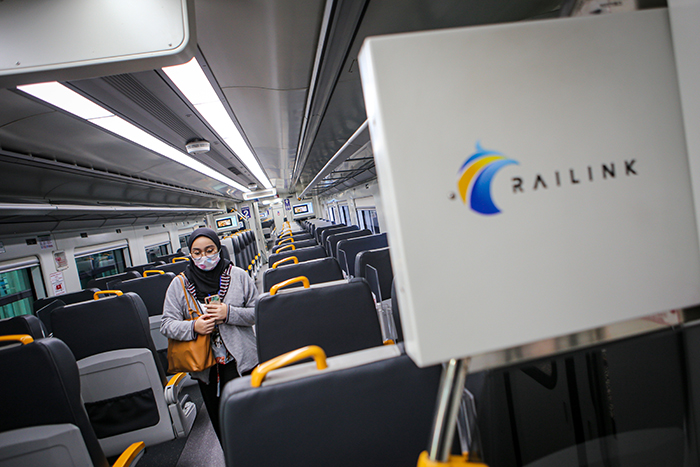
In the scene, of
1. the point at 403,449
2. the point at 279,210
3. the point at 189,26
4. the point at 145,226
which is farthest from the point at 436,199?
the point at 279,210

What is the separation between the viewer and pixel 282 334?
88.6 inches

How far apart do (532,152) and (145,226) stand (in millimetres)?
11204

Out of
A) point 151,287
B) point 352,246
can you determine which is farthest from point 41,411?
point 352,246

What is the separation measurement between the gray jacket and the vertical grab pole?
6.41 ft

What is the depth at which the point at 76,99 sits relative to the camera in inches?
91.2

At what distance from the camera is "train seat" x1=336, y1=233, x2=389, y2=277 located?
19.0 feet

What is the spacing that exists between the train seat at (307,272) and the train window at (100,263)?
17.3 feet

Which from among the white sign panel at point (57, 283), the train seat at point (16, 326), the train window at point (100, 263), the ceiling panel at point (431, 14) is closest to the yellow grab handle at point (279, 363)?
the ceiling panel at point (431, 14)

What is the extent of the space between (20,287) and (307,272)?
4856mm

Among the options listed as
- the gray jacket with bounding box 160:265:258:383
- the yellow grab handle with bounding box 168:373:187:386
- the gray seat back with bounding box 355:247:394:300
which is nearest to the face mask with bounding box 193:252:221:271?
the gray jacket with bounding box 160:265:258:383

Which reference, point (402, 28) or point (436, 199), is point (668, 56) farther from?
point (402, 28)

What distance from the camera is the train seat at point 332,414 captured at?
1.05 meters

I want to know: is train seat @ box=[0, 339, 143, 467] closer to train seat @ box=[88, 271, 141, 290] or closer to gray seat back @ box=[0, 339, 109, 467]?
gray seat back @ box=[0, 339, 109, 467]

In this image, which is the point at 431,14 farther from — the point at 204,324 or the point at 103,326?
the point at 103,326
